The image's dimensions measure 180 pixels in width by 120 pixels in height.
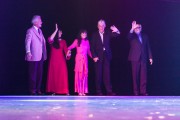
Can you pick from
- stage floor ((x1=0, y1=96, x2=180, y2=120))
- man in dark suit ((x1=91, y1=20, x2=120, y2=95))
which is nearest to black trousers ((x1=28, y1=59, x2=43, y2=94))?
man in dark suit ((x1=91, y1=20, x2=120, y2=95))

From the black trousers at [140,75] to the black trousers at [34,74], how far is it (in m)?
1.78

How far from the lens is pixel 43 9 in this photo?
739 cm

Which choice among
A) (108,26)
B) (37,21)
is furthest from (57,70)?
(108,26)

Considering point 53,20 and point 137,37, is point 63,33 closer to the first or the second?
point 53,20

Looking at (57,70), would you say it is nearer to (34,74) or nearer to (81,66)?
(81,66)

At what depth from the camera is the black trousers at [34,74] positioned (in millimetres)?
6727

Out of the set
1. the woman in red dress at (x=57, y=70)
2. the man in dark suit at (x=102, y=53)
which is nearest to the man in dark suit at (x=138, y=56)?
the man in dark suit at (x=102, y=53)

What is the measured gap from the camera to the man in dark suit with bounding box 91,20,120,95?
712 centimetres

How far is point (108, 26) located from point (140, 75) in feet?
3.92

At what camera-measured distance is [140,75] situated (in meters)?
7.32

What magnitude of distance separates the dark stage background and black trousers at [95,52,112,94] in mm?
566

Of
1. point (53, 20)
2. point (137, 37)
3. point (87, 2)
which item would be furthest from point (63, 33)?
point (137, 37)

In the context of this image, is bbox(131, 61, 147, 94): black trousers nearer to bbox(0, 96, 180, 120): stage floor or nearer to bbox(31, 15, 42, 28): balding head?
bbox(31, 15, 42, 28): balding head

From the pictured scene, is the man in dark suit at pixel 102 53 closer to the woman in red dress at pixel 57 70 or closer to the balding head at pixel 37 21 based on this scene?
the woman in red dress at pixel 57 70
